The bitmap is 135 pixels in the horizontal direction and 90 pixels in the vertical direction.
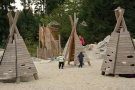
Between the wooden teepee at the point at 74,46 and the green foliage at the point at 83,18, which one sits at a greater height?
the green foliage at the point at 83,18

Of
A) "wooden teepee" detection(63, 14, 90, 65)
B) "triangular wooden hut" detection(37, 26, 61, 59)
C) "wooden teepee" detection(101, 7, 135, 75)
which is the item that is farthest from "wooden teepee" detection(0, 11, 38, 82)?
"triangular wooden hut" detection(37, 26, 61, 59)

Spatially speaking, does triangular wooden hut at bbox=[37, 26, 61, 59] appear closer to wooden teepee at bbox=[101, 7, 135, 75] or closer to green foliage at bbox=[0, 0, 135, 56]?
green foliage at bbox=[0, 0, 135, 56]

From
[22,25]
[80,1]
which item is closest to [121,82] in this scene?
[80,1]

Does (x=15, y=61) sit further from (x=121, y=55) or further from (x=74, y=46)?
(x=74, y=46)

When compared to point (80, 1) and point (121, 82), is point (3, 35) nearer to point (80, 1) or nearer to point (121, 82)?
point (80, 1)

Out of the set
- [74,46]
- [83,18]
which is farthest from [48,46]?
[83,18]

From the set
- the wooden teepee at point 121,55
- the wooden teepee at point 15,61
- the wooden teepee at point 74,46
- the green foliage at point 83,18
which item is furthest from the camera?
the green foliage at point 83,18

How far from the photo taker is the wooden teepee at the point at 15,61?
7941 millimetres

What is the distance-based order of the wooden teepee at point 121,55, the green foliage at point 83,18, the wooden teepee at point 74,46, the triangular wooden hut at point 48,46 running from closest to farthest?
the wooden teepee at point 121,55 → the wooden teepee at point 74,46 → the triangular wooden hut at point 48,46 → the green foliage at point 83,18

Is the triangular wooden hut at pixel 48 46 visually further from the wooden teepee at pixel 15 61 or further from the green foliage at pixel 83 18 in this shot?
the wooden teepee at pixel 15 61

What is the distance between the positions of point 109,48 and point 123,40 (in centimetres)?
72

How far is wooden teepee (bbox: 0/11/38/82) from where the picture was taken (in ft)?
26.1

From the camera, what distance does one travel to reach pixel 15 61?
26.2ft

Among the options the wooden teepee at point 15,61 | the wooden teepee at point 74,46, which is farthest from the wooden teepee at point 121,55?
the wooden teepee at point 74,46
